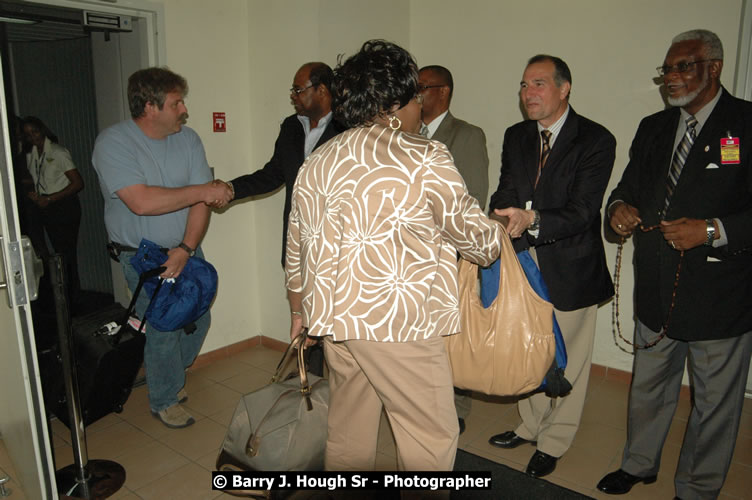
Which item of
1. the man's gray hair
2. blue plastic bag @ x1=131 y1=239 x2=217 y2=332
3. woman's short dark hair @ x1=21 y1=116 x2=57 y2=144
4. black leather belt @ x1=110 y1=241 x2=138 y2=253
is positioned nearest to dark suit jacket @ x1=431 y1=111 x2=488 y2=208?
the man's gray hair

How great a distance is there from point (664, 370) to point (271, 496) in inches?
66.9

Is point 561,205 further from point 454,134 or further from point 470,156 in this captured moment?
point 454,134

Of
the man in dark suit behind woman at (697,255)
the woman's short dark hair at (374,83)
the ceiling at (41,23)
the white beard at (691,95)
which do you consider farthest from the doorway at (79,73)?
the white beard at (691,95)

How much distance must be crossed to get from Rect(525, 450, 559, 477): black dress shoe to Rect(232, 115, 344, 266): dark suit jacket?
1.82 metres

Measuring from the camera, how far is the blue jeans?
2885mm

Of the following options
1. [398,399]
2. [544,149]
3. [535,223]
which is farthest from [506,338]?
[544,149]

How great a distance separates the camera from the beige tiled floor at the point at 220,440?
7.98ft

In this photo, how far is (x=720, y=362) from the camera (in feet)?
6.78

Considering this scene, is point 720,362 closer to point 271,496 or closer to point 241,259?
point 271,496

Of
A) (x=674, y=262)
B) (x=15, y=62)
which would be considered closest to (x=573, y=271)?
(x=674, y=262)

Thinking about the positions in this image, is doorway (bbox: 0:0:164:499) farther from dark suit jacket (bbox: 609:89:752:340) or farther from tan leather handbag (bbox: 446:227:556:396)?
dark suit jacket (bbox: 609:89:752:340)

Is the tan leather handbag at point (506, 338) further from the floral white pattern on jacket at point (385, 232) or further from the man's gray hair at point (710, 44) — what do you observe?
the man's gray hair at point (710, 44)

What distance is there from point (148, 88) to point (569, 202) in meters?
2.17

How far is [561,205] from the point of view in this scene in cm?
232
